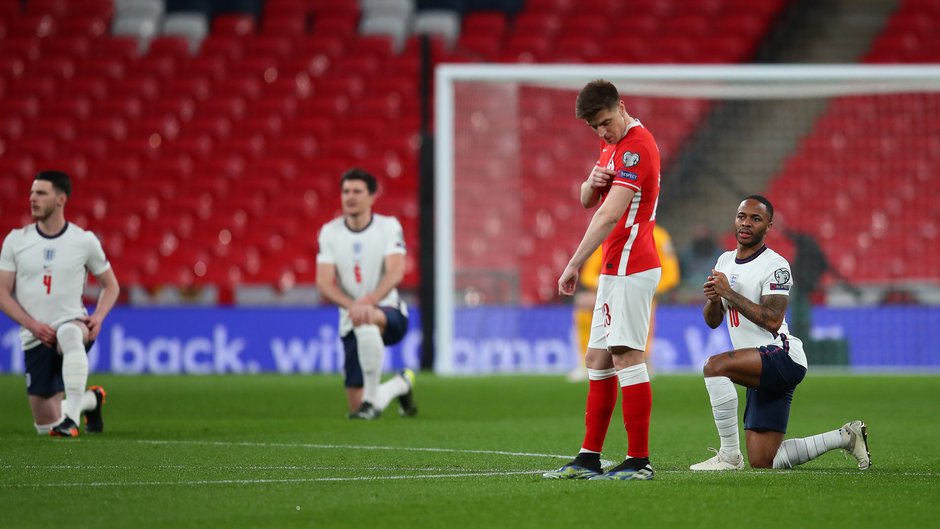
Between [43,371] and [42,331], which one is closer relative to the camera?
[42,331]

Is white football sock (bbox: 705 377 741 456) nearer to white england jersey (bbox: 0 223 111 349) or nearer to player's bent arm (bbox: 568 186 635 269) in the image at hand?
player's bent arm (bbox: 568 186 635 269)

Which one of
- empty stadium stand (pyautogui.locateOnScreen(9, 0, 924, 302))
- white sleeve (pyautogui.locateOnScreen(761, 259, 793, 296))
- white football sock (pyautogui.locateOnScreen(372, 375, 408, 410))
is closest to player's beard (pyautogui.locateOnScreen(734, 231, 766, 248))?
white sleeve (pyautogui.locateOnScreen(761, 259, 793, 296))

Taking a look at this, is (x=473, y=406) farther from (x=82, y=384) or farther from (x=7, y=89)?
(x=7, y=89)

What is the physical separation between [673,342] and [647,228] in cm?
1025

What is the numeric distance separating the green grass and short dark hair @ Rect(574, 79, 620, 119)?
1.69 meters

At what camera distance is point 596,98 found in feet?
20.2

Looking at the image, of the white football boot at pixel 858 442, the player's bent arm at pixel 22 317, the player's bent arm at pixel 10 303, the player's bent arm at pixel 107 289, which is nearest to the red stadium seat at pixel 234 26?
the player's bent arm at pixel 107 289

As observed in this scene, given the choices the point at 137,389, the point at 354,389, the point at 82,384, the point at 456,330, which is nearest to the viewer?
the point at 82,384

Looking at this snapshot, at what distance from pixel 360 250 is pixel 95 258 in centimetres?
214

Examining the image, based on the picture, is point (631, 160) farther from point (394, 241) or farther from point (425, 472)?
point (394, 241)

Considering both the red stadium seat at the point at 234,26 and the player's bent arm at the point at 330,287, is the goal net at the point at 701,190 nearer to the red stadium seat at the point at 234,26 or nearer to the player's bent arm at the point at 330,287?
the player's bent arm at the point at 330,287

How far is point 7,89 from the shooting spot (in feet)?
72.3

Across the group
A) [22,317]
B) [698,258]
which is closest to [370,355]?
[22,317]

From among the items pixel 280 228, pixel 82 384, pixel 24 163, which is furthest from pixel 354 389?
pixel 24 163
